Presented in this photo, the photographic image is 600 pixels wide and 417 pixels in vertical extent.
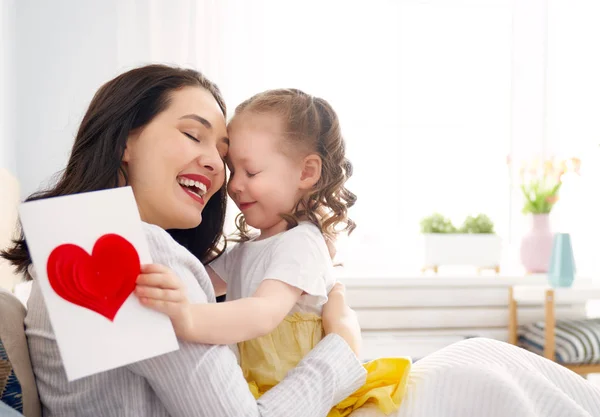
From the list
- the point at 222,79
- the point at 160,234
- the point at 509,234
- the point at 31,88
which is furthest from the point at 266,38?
the point at 160,234

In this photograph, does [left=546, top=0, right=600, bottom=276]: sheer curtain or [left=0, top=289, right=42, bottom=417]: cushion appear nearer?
[left=0, top=289, right=42, bottom=417]: cushion

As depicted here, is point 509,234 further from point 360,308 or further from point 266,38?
point 266,38

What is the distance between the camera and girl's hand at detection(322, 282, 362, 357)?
4.19 ft

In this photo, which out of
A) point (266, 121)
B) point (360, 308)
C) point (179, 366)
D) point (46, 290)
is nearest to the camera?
point (46, 290)

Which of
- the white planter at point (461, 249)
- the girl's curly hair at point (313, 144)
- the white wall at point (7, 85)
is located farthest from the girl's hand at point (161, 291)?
the white planter at point (461, 249)

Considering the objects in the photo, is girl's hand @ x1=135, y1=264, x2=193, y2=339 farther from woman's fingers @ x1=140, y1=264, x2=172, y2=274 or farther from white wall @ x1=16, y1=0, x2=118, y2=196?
white wall @ x1=16, y1=0, x2=118, y2=196

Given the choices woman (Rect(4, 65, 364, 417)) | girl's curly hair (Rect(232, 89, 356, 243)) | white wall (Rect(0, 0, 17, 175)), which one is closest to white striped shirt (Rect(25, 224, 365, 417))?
woman (Rect(4, 65, 364, 417))

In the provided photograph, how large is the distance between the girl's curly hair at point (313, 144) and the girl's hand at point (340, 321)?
165 mm

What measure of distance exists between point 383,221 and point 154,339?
3812 mm

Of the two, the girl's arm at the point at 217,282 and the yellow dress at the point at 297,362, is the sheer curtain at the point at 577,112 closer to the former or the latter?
the girl's arm at the point at 217,282

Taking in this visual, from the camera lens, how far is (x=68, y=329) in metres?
0.74

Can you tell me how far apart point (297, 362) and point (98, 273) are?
2.12 ft

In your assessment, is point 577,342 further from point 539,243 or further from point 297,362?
point 297,362

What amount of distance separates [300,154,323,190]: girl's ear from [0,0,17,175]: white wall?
7.37 ft
